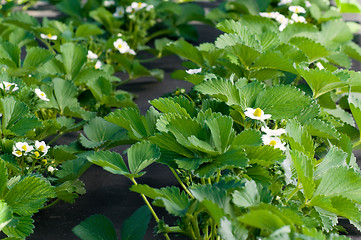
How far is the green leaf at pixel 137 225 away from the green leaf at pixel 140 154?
0.11 metres

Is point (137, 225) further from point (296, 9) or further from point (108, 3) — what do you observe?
point (108, 3)

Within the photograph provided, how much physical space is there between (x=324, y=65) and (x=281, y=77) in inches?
6.0

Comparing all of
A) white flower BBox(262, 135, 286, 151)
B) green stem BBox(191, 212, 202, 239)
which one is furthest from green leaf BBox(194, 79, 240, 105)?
green stem BBox(191, 212, 202, 239)

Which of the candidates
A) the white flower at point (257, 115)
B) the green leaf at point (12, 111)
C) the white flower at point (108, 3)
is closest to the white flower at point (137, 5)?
the white flower at point (108, 3)

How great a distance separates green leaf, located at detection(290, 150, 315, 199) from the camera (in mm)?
1102

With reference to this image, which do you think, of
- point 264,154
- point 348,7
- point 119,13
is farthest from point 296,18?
point 264,154

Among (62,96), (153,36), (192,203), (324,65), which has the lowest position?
(153,36)

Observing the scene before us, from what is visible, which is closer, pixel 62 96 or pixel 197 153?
pixel 197 153

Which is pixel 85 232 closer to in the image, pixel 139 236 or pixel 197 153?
pixel 139 236

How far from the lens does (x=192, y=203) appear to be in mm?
1078

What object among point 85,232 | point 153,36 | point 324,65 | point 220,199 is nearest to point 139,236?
point 85,232

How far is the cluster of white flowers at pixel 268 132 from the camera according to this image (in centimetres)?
125

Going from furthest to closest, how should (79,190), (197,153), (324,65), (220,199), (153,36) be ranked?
(153,36) → (324,65) → (79,190) → (197,153) → (220,199)

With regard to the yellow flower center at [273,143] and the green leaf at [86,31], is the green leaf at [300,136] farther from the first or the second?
the green leaf at [86,31]
